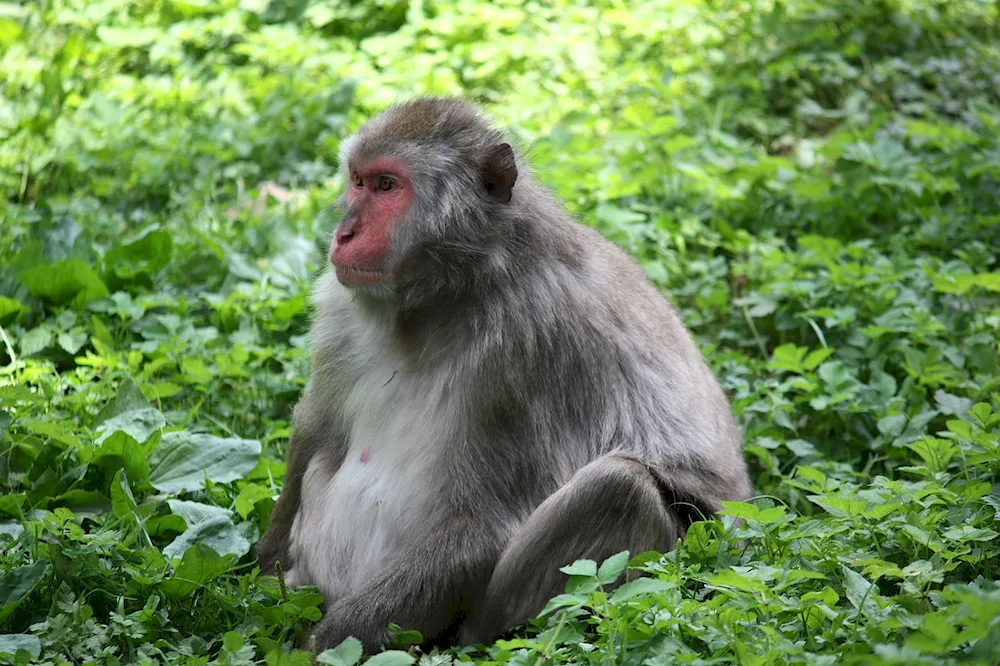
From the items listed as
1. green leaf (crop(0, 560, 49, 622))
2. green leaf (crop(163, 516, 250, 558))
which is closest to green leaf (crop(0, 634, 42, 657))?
green leaf (crop(0, 560, 49, 622))

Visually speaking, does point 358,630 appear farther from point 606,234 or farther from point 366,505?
point 606,234

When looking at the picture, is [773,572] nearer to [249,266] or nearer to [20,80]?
[249,266]

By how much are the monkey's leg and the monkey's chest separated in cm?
35

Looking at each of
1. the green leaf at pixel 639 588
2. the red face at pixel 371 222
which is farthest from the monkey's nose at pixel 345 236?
the green leaf at pixel 639 588

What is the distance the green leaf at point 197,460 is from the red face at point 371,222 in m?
1.13

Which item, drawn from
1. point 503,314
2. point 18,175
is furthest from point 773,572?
point 18,175

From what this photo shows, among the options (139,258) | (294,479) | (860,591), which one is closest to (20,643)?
(294,479)

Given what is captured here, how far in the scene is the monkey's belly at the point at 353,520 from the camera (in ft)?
12.7

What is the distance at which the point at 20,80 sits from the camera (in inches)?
319

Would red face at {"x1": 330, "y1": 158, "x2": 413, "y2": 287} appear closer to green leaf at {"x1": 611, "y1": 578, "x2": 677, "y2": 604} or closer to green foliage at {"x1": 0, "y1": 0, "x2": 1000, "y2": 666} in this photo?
green foliage at {"x1": 0, "y1": 0, "x2": 1000, "y2": 666}

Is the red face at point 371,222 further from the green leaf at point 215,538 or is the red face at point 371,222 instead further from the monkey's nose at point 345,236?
the green leaf at point 215,538

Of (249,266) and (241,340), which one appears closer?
(241,340)

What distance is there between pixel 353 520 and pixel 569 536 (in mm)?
772

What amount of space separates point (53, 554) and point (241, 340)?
1.94 m
